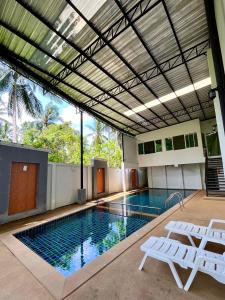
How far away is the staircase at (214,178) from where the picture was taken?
31.2 feet

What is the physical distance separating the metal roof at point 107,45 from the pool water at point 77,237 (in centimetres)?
609

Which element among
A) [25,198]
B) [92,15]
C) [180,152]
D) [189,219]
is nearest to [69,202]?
[25,198]

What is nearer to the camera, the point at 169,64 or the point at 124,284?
the point at 124,284

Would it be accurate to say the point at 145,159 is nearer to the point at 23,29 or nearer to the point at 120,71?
the point at 120,71

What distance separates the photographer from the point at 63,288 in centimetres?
236

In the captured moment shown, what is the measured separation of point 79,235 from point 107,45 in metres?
6.70

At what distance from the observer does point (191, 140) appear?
1302 centimetres

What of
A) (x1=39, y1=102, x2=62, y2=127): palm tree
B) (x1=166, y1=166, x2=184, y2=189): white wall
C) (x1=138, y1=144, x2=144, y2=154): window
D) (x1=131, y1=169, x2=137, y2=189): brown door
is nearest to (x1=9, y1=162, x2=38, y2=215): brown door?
(x1=39, y1=102, x2=62, y2=127): palm tree

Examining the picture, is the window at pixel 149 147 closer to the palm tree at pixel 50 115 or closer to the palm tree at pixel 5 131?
the palm tree at pixel 50 115

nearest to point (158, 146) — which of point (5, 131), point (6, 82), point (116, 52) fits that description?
point (116, 52)

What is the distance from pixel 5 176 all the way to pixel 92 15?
6247 millimetres

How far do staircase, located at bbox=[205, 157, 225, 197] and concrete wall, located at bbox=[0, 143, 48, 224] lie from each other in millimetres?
9033

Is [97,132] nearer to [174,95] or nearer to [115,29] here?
[174,95]

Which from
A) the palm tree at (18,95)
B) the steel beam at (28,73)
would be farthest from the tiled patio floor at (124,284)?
the palm tree at (18,95)
